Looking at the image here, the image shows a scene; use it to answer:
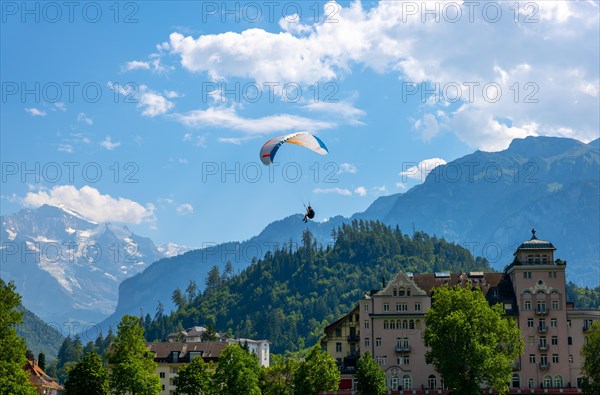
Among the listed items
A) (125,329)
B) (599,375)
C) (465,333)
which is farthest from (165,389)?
(599,375)

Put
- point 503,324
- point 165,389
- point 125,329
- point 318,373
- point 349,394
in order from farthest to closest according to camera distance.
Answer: point 165,389 < point 349,394 < point 318,373 < point 503,324 < point 125,329

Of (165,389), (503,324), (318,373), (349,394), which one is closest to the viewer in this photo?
(503,324)

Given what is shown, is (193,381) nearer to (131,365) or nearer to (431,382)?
(131,365)

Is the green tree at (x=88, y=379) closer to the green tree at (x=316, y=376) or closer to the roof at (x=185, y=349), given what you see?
the green tree at (x=316, y=376)

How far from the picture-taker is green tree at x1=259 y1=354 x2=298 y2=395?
149 metres

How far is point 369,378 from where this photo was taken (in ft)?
454

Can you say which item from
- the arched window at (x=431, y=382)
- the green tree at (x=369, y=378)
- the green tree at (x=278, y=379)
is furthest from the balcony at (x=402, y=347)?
the green tree at (x=278, y=379)

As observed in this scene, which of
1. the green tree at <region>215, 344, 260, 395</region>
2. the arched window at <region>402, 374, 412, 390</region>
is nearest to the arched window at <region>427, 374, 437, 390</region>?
the arched window at <region>402, 374, 412, 390</region>

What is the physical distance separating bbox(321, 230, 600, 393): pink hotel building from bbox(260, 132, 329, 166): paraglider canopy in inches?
2036

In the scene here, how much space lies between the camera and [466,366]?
124625mm

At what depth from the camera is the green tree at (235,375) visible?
12988cm

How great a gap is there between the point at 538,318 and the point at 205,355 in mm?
70279

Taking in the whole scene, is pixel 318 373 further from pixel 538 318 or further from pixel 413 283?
pixel 538 318

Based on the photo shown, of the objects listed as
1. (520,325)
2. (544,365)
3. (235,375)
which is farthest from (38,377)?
(544,365)
